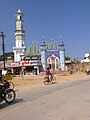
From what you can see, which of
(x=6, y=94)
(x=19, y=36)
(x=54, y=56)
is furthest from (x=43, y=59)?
(x=6, y=94)

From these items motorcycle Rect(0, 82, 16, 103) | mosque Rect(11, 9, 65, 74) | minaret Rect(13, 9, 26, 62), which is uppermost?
→ minaret Rect(13, 9, 26, 62)

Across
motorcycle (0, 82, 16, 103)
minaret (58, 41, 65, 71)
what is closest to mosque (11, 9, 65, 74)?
minaret (58, 41, 65, 71)

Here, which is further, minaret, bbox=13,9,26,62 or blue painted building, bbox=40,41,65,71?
minaret, bbox=13,9,26,62

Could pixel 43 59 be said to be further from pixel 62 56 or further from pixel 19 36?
pixel 19 36

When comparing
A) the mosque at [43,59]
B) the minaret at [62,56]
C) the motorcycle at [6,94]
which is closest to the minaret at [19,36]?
the mosque at [43,59]

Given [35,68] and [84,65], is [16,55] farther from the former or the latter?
[84,65]

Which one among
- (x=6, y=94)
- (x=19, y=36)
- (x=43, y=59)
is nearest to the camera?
(x=6, y=94)

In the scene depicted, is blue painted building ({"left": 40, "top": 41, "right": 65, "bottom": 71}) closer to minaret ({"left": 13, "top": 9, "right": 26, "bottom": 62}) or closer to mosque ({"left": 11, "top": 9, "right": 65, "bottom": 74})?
mosque ({"left": 11, "top": 9, "right": 65, "bottom": 74})

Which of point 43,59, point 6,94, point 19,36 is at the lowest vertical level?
point 6,94

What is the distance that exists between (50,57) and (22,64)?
7830 millimetres

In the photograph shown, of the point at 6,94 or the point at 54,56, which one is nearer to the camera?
the point at 6,94

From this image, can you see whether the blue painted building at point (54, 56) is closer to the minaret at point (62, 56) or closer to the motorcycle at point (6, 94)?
the minaret at point (62, 56)

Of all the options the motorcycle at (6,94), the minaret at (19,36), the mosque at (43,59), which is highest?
the minaret at (19,36)

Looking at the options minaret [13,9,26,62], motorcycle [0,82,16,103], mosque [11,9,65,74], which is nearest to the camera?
motorcycle [0,82,16,103]
